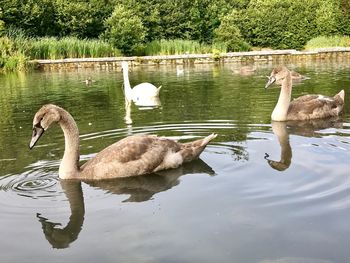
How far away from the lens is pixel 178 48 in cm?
3978

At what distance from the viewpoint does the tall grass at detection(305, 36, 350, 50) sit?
41750 mm

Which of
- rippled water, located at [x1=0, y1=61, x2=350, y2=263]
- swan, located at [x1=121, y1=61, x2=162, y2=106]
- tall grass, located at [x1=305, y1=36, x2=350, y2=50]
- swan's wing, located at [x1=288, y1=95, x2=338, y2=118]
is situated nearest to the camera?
rippled water, located at [x1=0, y1=61, x2=350, y2=263]

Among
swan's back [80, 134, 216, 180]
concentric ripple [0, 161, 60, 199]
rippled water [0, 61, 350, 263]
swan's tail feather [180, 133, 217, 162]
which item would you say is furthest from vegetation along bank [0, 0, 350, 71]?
swan's back [80, 134, 216, 180]

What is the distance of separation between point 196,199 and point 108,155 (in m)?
1.75

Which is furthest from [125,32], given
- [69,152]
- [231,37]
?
[69,152]

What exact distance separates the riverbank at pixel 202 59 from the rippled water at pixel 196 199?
2315cm

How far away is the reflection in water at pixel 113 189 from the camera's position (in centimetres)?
586

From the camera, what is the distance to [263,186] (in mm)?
7098

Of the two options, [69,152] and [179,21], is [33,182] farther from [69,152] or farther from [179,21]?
[179,21]

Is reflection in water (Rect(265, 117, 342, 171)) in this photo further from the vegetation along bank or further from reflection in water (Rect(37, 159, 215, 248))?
the vegetation along bank

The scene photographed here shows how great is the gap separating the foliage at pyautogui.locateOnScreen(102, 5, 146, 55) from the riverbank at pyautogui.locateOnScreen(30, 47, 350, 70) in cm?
317

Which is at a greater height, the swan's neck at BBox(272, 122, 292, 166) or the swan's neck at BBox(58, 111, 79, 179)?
the swan's neck at BBox(58, 111, 79, 179)

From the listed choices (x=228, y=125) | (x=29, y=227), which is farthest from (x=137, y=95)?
(x=29, y=227)

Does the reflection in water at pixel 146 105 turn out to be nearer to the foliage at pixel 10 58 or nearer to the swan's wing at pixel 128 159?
the swan's wing at pixel 128 159
